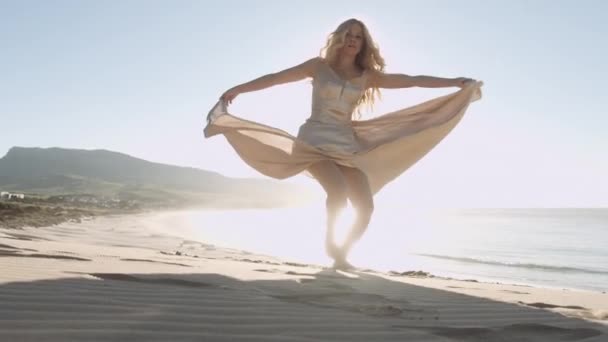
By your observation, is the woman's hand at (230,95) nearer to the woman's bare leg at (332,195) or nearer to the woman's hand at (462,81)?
the woman's bare leg at (332,195)

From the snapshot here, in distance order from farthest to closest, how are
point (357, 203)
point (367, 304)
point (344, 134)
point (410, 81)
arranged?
point (410, 81) → point (344, 134) → point (357, 203) → point (367, 304)

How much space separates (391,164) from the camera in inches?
287

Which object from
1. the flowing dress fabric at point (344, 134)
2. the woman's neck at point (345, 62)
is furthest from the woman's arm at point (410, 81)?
the woman's neck at point (345, 62)

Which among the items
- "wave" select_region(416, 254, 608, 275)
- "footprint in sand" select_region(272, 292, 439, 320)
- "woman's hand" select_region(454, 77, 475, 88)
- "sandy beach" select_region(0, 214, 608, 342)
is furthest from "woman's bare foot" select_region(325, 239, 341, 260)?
"wave" select_region(416, 254, 608, 275)

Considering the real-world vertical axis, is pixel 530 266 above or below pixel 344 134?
below

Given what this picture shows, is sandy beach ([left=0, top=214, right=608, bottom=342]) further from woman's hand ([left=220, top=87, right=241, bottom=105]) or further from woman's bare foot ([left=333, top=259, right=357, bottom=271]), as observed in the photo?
woman's hand ([left=220, top=87, right=241, bottom=105])

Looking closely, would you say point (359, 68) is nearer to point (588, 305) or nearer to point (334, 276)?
point (334, 276)

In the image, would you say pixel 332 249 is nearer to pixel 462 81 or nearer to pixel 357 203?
pixel 357 203

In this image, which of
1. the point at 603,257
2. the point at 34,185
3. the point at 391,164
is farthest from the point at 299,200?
the point at 391,164

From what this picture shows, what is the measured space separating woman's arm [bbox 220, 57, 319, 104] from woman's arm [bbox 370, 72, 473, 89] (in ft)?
2.34

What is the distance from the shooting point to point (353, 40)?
260 inches

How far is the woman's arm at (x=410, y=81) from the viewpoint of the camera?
6801 mm

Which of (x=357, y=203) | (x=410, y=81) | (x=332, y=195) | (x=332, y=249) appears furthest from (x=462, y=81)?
(x=332, y=249)

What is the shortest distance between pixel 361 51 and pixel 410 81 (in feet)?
2.10
